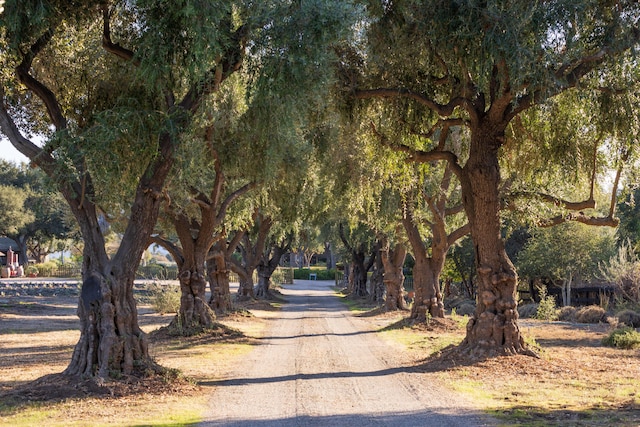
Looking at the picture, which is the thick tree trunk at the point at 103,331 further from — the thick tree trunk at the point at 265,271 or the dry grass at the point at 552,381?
the thick tree trunk at the point at 265,271

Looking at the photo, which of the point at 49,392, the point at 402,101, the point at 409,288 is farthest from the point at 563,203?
the point at 409,288

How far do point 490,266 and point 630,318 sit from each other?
1059 centimetres

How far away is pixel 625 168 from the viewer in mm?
14539

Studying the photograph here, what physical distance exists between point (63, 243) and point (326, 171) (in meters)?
80.3

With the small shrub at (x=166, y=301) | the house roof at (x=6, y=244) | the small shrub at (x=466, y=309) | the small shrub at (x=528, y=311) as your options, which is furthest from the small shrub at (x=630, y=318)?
the house roof at (x=6, y=244)

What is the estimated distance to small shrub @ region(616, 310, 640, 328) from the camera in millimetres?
21984

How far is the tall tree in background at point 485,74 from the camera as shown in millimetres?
11672

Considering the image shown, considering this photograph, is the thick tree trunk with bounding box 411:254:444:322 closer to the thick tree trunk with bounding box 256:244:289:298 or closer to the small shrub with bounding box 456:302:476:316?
the small shrub with bounding box 456:302:476:316

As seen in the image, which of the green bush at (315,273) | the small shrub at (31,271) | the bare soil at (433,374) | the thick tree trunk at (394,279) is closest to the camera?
the bare soil at (433,374)

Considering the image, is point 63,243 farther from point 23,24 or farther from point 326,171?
point 23,24

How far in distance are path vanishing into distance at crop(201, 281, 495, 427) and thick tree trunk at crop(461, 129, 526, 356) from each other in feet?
6.16

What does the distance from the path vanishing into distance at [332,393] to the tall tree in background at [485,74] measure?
2.61 meters

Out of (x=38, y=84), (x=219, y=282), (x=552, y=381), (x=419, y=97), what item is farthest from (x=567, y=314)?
(x=38, y=84)

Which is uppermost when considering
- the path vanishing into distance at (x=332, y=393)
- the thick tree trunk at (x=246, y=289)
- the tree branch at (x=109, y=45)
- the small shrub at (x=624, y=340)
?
the tree branch at (x=109, y=45)
